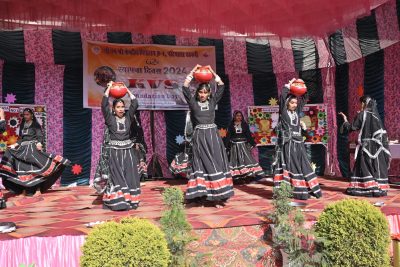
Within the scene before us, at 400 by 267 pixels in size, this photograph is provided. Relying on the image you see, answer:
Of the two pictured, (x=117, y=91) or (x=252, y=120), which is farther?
(x=252, y=120)

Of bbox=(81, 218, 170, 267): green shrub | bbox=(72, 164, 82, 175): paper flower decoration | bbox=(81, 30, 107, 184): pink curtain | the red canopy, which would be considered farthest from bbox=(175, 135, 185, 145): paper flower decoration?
bbox=(81, 218, 170, 267): green shrub

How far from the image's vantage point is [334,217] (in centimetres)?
326

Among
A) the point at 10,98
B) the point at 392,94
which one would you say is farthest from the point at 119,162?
the point at 392,94

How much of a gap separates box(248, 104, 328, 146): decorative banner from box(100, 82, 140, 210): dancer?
4.71m

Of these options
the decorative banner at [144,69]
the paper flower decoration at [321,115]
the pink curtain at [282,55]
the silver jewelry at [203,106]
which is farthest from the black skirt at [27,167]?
the paper flower decoration at [321,115]

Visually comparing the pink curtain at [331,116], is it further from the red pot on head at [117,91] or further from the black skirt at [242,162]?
the red pot on head at [117,91]

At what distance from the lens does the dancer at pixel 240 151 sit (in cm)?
761

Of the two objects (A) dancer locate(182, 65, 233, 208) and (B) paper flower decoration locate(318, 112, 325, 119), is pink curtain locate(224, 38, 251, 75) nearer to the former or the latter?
Answer: (B) paper flower decoration locate(318, 112, 325, 119)

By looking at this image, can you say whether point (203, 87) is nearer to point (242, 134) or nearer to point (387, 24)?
point (242, 134)

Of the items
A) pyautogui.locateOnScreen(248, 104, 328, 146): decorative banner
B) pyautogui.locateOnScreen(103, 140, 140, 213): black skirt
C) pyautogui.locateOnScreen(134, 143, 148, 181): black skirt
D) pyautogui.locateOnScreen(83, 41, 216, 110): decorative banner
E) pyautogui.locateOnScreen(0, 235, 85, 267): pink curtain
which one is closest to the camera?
pyautogui.locateOnScreen(0, 235, 85, 267): pink curtain

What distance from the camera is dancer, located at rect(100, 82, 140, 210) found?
480 cm

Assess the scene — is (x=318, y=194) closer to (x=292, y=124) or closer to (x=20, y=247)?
(x=292, y=124)

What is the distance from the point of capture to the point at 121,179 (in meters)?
4.83

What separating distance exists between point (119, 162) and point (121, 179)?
0.21 m
